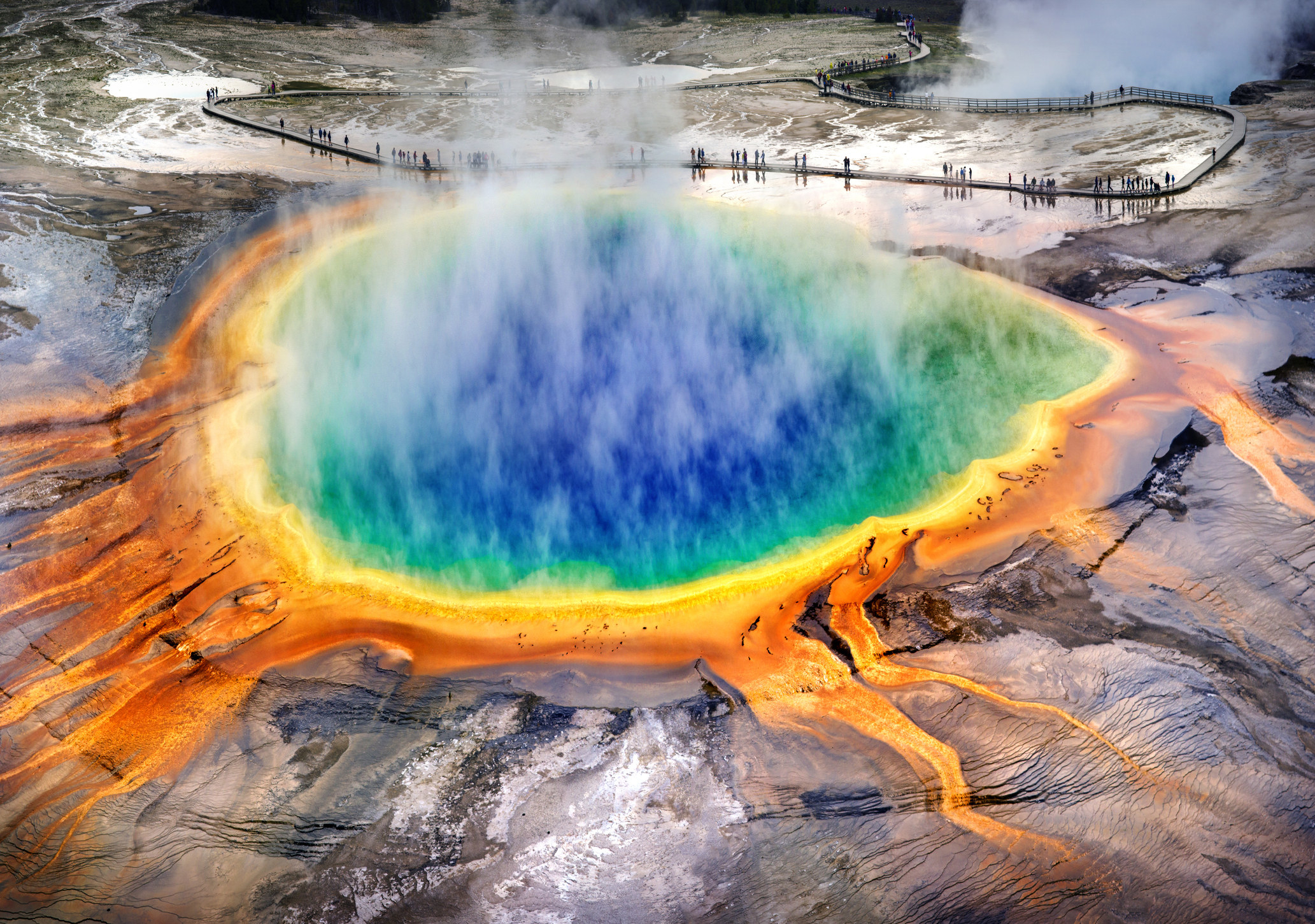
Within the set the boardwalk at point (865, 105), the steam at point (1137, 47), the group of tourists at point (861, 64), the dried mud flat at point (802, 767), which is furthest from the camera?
the group of tourists at point (861, 64)

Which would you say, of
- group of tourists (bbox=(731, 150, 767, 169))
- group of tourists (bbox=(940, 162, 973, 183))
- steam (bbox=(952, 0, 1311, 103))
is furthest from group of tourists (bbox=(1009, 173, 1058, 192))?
steam (bbox=(952, 0, 1311, 103))

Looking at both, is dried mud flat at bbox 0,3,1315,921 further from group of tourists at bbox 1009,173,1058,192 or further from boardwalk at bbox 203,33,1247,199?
boardwalk at bbox 203,33,1247,199

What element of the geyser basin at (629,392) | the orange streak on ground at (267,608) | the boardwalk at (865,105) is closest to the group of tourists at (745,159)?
the boardwalk at (865,105)

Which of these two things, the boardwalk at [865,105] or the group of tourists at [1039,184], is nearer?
the group of tourists at [1039,184]

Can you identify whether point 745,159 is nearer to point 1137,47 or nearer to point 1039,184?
Result: point 1039,184

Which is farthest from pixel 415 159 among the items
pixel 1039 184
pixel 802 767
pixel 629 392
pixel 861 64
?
pixel 802 767

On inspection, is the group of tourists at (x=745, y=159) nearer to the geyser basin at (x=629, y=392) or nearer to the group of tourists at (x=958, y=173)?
the geyser basin at (x=629, y=392)

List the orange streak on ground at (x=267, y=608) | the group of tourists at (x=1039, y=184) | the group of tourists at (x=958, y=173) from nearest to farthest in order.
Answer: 1. the orange streak on ground at (x=267, y=608)
2. the group of tourists at (x=1039, y=184)
3. the group of tourists at (x=958, y=173)
